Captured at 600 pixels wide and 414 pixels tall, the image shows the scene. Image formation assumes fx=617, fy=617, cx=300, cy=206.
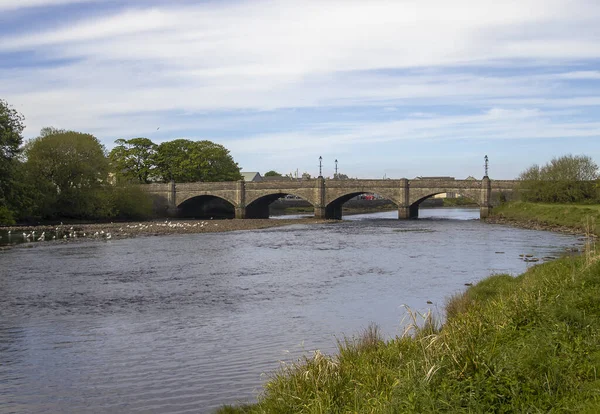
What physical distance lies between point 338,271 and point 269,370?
19.0m

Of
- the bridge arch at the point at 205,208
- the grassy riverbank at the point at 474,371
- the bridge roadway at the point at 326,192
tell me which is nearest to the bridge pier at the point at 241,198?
the bridge roadway at the point at 326,192

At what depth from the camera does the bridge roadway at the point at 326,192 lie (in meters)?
82.3

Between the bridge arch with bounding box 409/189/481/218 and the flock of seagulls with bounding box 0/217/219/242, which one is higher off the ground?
the bridge arch with bounding box 409/189/481/218

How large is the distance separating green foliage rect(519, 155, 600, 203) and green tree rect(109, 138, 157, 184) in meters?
62.6

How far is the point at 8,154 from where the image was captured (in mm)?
58062

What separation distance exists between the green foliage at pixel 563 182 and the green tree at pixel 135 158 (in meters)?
62.6

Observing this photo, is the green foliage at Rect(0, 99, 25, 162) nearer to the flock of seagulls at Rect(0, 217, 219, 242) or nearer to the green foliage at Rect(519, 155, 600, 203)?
the flock of seagulls at Rect(0, 217, 219, 242)

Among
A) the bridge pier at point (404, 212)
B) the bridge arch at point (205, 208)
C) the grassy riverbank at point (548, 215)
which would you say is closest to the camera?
the grassy riverbank at point (548, 215)

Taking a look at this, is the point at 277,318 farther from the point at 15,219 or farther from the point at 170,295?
the point at 15,219

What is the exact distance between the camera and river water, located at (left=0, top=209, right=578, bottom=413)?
14.0m

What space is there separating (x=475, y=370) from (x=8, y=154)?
2268 inches

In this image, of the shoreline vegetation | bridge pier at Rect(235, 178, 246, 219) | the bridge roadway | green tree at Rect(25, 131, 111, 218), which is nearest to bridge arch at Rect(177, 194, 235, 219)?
the bridge roadway

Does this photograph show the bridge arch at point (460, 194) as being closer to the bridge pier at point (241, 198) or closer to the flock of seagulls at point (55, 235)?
the bridge pier at point (241, 198)

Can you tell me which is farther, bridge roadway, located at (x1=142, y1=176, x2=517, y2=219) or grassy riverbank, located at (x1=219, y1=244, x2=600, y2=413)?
bridge roadway, located at (x1=142, y1=176, x2=517, y2=219)
